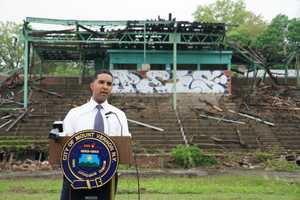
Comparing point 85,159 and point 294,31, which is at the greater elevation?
point 294,31

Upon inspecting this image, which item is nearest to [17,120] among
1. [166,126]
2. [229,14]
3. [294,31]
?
[166,126]

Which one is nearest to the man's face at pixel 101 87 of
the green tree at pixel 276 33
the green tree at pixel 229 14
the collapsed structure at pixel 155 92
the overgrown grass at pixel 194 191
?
the overgrown grass at pixel 194 191

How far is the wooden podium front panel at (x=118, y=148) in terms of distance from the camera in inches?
174

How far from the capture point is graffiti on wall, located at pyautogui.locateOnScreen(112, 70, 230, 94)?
3453cm

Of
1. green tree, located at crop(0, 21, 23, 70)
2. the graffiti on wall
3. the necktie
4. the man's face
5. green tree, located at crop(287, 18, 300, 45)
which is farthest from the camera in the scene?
green tree, located at crop(0, 21, 23, 70)

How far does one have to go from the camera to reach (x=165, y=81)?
3450 cm

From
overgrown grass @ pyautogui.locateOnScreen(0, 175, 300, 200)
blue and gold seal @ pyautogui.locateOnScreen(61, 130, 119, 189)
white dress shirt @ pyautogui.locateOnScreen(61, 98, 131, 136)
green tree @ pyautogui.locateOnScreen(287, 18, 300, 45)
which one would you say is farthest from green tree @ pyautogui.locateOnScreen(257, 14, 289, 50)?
blue and gold seal @ pyautogui.locateOnScreen(61, 130, 119, 189)

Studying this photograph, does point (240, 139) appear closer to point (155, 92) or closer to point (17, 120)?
point (155, 92)

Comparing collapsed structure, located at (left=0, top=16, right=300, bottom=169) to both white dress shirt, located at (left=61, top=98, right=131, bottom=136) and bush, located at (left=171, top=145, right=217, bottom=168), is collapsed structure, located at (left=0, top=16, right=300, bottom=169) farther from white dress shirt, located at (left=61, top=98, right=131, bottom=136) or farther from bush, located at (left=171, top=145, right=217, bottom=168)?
white dress shirt, located at (left=61, top=98, right=131, bottom=136)

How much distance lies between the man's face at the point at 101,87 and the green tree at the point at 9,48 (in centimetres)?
5541

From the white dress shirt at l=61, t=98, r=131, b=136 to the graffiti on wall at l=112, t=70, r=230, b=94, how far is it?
29.7m

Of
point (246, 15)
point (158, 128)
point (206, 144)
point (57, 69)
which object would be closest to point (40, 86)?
point (158, 128)

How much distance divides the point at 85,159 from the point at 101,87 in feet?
2.58

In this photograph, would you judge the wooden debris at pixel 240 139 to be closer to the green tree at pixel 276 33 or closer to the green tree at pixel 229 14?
the green tree at pixel 276 33
